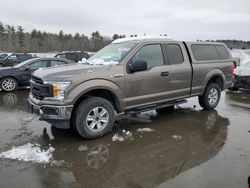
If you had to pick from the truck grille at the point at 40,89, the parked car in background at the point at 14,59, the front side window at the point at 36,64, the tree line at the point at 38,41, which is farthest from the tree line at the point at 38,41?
the truck grille at the point at 40,89

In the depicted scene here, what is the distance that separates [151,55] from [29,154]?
3.35 meters

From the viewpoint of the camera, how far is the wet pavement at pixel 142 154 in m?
3.54

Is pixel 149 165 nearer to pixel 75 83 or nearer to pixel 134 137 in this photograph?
pixel 134 137

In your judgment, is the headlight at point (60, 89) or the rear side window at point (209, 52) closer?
the headlight at point (60, 89)

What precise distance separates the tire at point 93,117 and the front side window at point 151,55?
4.15ft

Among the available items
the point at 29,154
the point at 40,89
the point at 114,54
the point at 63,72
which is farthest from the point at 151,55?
the point at 29,154

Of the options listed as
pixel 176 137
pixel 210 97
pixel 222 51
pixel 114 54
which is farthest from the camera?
pixel 222 51

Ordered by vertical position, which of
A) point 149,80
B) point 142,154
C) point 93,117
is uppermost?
point 149,80

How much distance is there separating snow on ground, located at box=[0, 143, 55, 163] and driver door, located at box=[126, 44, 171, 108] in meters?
1.96

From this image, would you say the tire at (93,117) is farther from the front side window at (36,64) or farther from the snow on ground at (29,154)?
the front side window at (36,64)

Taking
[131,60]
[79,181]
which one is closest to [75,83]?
[131,60]

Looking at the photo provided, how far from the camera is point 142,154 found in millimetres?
4398

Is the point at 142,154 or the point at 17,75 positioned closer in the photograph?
the point at 142,154

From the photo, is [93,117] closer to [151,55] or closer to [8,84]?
[151,55]
